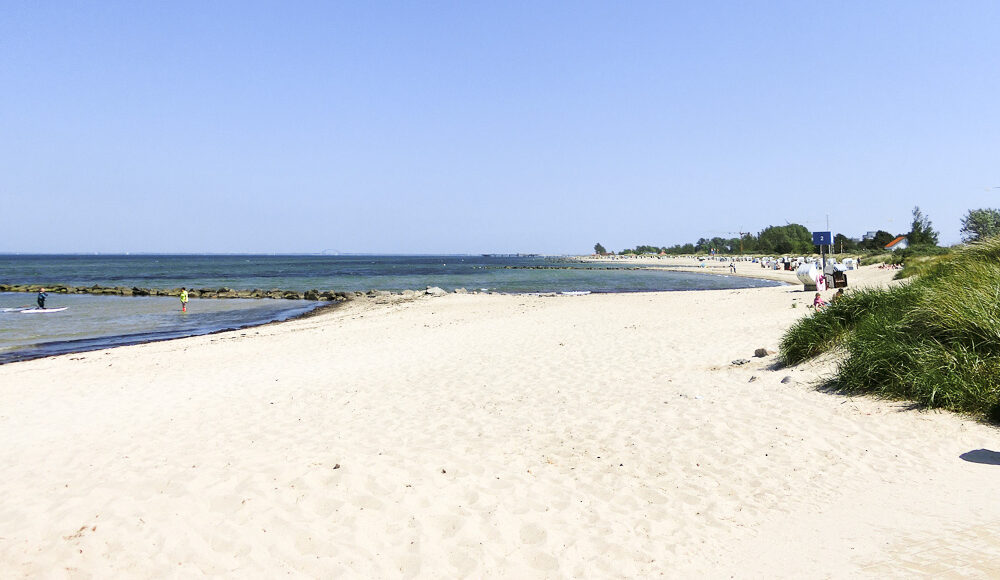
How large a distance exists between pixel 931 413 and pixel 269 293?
127ft

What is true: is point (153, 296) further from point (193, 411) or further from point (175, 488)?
point (175, 488)

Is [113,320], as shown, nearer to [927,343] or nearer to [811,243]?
[927,343]

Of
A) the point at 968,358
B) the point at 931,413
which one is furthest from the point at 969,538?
the point at 968,358

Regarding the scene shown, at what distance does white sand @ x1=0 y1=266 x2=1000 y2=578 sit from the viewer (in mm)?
3754

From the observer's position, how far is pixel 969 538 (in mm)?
3469

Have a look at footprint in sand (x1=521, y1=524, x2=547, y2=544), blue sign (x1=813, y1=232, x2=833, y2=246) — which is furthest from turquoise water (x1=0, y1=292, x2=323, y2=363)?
blue sign (x1=813, y1=232, x2=833, y2=246)

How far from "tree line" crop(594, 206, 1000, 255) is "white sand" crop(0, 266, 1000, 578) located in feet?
30.0

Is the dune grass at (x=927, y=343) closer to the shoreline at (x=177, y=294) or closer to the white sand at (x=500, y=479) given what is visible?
the white sand at (x=500, y=479)

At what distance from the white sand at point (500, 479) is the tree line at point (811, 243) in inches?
360

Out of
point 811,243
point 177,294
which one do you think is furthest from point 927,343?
point 811,243

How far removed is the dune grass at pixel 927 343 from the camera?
5879mm

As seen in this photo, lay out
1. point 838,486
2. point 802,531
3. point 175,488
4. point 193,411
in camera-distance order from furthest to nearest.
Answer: point 193,411 < point 175,488 < point 838,486 < point 802,531

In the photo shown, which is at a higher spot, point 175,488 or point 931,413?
point 931,413

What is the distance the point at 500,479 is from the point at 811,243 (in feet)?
397
